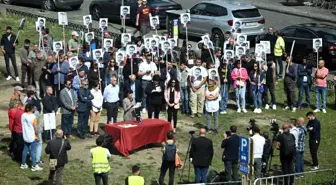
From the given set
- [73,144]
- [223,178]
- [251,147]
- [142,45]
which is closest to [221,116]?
[142,45]

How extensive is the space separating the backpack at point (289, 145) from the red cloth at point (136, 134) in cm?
379

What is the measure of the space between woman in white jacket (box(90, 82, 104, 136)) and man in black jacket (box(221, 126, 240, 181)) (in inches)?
189

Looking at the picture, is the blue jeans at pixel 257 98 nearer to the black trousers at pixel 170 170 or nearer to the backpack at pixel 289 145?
the backpack at pixel 289 145

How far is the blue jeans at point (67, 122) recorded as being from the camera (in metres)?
22.4

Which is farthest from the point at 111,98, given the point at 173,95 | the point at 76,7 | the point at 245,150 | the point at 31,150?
the point at 76,7

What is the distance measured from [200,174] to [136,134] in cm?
305

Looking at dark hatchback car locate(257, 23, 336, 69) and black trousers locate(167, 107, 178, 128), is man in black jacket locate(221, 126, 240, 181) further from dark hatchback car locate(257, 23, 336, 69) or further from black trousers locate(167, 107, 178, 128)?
dark hatchback car locate(257, 23, 336, 69)

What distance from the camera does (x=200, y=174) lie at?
19.2 meters

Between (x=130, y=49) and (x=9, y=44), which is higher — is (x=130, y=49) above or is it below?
above

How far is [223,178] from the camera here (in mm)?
18891

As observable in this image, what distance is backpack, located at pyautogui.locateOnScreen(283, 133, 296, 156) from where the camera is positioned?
65.3 feet

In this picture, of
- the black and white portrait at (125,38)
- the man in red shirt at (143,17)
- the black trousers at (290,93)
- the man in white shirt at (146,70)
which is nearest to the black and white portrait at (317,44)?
the black trousers at (290,93)

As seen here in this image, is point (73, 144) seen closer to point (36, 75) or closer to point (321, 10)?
point (36, 75)

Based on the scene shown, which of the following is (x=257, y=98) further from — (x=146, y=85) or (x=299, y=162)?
(x=299, y=162)
